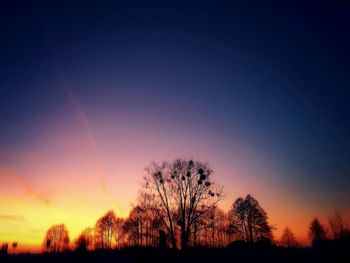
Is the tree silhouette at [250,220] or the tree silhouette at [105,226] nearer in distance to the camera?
the tree silhouette at [250,220]

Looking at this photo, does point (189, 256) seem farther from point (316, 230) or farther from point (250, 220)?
point (316, 230)

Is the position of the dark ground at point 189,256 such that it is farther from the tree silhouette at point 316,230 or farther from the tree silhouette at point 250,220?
the tree silhouette at point 316,230

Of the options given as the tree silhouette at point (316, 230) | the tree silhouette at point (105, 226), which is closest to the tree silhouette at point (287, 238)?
the tree silhouette at point (316, 230)

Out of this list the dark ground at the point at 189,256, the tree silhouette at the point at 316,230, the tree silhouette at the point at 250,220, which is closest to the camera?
the dark ground at the point at 189,256

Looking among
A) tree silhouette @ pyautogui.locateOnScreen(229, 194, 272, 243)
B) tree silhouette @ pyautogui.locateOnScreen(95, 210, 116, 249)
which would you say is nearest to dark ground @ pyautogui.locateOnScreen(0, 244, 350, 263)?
tree silhouette @ pyautogui.locateOnScreen(229, 194, 272, 243)

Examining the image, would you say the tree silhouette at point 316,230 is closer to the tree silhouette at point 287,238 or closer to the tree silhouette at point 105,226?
the tree silhouette at point 287,238

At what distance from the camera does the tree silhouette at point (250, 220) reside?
50444 millimetres

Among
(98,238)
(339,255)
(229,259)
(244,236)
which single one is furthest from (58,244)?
(339,255)

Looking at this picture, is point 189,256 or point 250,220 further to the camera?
point 250,220

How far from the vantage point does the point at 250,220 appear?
51281mm

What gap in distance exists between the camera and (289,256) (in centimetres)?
2484

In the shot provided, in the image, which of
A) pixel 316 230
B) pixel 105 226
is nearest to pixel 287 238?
pixel 316 230

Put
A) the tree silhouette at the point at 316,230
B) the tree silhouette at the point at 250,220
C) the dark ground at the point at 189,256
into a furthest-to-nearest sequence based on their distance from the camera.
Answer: the tree silhouette at the point at 316,230
the tree silhouette at the point at 250,220
the dark ground at the point at 189,256

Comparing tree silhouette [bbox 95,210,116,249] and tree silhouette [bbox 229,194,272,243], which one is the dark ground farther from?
tree silhouette [bbox 95,210,116,249]
